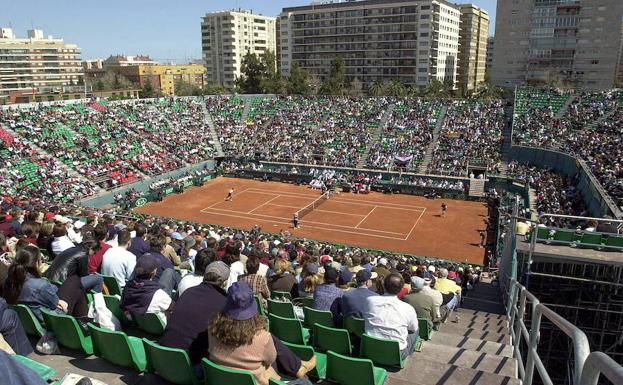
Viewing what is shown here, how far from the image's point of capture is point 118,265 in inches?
301

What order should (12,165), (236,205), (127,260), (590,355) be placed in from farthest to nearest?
(236,205), (12,165), (127,260), (590,355)

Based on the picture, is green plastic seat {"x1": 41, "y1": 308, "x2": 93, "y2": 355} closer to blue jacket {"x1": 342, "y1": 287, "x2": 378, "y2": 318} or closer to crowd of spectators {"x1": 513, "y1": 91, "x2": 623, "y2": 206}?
blue jacket {"x1": 342, "y1": 287, "x2": 378, "y2": 318}

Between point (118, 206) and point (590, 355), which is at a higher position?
point (590, 355)

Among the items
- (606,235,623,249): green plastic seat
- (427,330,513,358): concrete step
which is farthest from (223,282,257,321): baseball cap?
(606,235,623,249): green plastic seat

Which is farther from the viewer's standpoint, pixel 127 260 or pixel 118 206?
pixel 118 206

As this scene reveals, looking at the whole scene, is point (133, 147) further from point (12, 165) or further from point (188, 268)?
point (188, 268)

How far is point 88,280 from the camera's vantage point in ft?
22.5

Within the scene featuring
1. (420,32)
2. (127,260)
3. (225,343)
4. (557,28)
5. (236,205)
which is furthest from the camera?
(420,32)

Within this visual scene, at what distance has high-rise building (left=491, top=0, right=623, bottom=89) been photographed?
72688 millimetres

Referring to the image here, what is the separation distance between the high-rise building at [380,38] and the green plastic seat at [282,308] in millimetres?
89847

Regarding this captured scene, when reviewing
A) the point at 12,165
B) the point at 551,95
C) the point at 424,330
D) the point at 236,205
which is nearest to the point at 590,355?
the point at 424,330

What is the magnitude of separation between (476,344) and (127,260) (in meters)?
6.13

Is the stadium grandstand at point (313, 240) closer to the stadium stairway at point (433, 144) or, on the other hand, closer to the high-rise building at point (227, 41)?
the stadium stairway at point (433, 144)

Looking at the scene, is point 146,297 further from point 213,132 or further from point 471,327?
point 213,132
